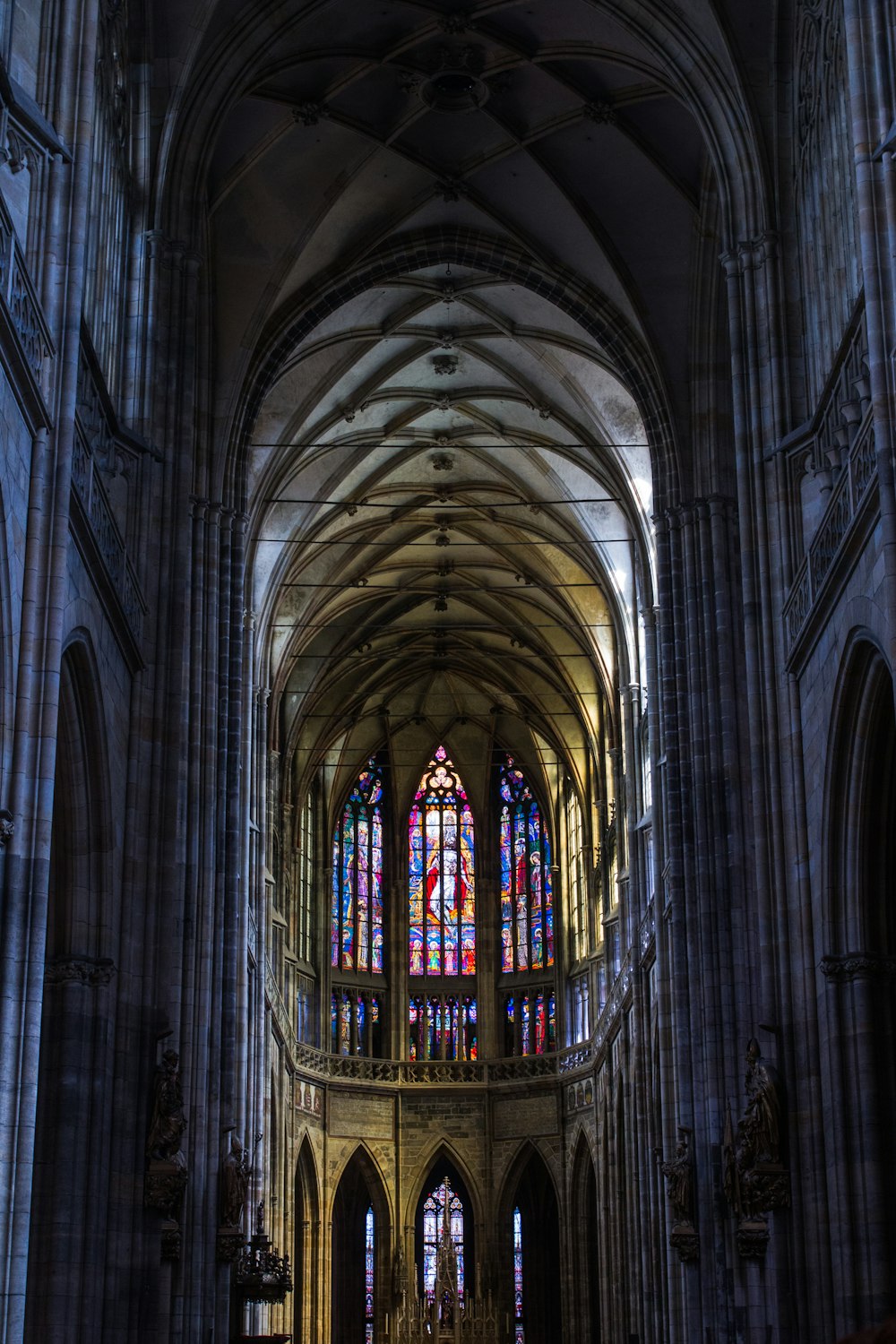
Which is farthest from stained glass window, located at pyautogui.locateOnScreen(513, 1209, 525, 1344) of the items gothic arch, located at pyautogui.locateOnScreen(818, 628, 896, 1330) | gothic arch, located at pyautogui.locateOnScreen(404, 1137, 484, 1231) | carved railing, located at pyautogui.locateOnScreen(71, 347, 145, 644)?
carved railing, located at pyautogui.locateOnScreen(71, 347, 145, 644)

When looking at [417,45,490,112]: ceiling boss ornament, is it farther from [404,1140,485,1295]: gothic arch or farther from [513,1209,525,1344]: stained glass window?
[513,1209,525,1344]: stained glass window

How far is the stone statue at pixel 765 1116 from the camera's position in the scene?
772 inches

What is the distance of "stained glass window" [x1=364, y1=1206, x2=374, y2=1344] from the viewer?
4647 centimetres

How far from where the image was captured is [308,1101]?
45.3m

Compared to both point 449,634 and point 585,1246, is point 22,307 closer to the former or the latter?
point 449,634

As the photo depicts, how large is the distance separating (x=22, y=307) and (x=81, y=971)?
725cm

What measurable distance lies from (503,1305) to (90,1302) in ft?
98.6

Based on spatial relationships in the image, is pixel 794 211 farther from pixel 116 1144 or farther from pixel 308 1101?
pixel 308 1101

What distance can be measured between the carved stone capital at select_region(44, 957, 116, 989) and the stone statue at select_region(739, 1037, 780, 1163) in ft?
22.6

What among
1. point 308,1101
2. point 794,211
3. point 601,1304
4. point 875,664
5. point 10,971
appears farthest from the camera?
point 308,1101

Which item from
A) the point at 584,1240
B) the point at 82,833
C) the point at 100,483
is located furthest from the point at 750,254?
the point at 584,1240

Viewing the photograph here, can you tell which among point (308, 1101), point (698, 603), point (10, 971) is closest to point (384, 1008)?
point (308, 1101)

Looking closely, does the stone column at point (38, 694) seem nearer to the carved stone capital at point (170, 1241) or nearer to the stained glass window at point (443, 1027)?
the carved stone capital at point (170, 1241)

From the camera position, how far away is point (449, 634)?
46719 millimetres
